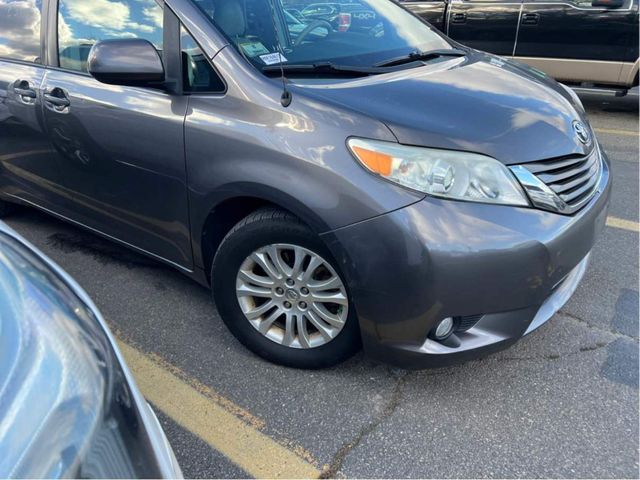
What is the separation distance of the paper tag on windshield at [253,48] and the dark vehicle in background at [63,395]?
4.30ft

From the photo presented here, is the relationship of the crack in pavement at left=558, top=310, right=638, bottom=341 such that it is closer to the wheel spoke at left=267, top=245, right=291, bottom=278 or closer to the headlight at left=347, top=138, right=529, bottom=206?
the headlight at left=347, top=138, right=529, bottom=206

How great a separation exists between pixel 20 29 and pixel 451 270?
2802mm

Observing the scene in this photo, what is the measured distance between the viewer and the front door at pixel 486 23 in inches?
264

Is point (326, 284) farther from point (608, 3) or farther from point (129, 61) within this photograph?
point (608, 3)

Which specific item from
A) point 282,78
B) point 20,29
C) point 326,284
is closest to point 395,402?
point 326,284

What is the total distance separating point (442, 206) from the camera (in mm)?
1850

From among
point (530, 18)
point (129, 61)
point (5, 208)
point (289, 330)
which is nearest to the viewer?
point (129, 61)

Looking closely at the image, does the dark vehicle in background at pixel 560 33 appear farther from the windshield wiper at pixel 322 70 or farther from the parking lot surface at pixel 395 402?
the windshield wiper at pixel 322 70

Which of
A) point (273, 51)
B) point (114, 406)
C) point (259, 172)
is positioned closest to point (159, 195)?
point (259, 172)

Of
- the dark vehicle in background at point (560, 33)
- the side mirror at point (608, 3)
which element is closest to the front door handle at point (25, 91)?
the dark vehicle in background at point (560, 33)

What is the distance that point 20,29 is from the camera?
309cm

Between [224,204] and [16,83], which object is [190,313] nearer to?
[224,204]

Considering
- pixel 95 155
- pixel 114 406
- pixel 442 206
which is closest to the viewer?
pixel 114 406

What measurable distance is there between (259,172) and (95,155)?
41.7 inches
